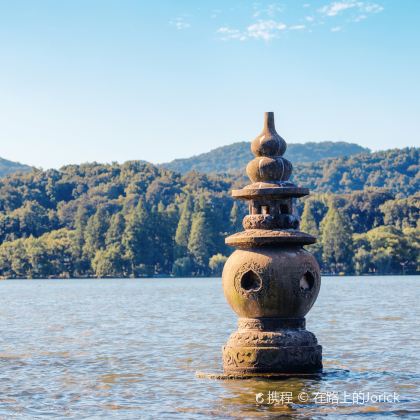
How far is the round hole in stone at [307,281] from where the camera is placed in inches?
842

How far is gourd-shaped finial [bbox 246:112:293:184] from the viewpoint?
22.5 metres

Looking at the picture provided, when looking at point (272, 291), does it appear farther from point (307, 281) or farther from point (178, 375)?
point (178, 375)

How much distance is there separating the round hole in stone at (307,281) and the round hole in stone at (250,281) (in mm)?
940

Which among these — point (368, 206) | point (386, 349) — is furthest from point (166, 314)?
point (368, 206)

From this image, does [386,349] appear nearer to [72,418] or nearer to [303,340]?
[303,340]

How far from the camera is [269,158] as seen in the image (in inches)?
888

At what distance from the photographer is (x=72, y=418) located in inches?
692

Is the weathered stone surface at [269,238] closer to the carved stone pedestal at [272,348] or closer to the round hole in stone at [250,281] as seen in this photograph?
the round hole in stone at [250,281]

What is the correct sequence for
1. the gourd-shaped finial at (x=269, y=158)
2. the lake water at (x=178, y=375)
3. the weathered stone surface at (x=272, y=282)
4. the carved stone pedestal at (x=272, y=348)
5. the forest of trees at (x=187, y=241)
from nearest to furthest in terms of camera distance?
1. the lake water at (x=178, y=375)
2. the weathered stone surface at (x=272, y=282)
3. the carved stone pedestal at (x=272, y=348)
4. the gourd-shaped finial at (x=269, y=158)
5. the forest of trees at (x=187, y=241)

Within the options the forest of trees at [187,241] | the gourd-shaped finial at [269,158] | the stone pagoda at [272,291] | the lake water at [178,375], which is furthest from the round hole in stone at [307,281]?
the forest of trees at [187,241]

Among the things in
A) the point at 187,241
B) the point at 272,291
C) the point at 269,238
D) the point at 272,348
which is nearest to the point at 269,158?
the point at 269,238

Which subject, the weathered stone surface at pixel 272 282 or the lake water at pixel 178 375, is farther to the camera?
the weathered stone surface at pixel 272 282

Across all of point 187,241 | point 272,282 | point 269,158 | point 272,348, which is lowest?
point 272,348

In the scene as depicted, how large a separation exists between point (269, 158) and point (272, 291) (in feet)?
10.4
